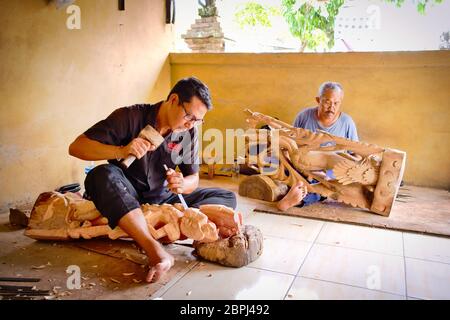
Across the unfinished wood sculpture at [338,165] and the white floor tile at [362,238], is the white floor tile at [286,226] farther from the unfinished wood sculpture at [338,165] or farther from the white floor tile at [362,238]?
the unfinished wood sculpture at [338,165]

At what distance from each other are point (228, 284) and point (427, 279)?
120cm

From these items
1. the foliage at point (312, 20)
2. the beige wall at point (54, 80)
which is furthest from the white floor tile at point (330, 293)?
the foliage at point (312, 20)

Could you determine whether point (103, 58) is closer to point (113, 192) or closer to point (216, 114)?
point (216, 114)

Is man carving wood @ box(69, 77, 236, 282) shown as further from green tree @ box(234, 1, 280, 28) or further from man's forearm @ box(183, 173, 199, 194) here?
green tree @ box(234, 1, 280, 28)

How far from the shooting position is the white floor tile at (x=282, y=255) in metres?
2.48

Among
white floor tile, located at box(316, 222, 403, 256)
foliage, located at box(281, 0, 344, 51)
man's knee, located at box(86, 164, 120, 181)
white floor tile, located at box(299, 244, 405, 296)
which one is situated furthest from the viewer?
foliage, located at box(281, 0, 344, 51)

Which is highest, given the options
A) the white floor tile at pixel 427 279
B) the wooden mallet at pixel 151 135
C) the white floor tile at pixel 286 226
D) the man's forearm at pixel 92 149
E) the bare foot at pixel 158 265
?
the wooden mallet at pixel 151 135

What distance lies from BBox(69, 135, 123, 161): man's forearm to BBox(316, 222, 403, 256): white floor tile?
1.64 metres

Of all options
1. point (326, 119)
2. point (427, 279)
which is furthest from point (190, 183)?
point (326, 119)

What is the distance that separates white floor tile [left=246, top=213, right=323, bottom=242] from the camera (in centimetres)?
308

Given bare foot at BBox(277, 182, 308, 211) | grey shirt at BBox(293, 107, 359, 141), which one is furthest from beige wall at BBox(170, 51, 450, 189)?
bare foot at BBox(277, 182, 308, 211)

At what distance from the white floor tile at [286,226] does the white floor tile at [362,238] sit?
82mm

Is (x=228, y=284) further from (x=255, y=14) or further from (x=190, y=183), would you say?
(x=255, y=14)

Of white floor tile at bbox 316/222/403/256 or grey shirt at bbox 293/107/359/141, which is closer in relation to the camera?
white floor tile at bbox 316/222/403/256
